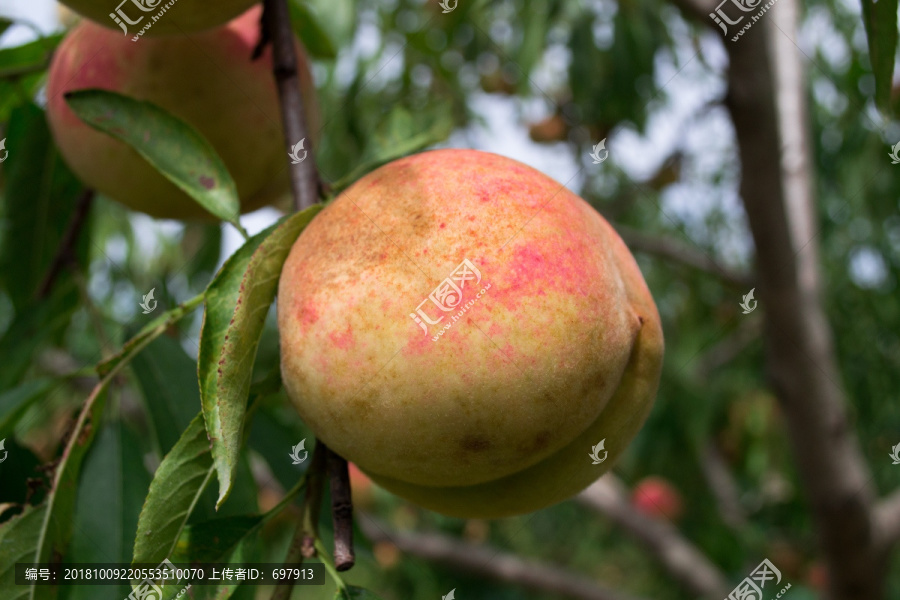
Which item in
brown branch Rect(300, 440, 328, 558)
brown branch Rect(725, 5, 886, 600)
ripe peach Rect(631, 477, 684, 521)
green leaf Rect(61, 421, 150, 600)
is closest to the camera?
brown branch Rect(300, 440, 328, 558)

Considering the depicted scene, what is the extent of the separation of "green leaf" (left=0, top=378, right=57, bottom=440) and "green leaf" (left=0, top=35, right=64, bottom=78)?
0.53m

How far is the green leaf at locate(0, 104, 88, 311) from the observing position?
125 centimetres

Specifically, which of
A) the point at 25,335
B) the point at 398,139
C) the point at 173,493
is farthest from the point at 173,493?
the point at 25,335

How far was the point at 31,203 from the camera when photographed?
129 centimetres

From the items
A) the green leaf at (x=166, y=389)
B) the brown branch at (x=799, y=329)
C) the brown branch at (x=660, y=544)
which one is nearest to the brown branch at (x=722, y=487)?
the brown branch at (x=660, y=544)

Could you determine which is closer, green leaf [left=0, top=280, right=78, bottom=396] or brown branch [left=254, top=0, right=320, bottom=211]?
brown branch [left=254, top=0, right=320, bottom=211]

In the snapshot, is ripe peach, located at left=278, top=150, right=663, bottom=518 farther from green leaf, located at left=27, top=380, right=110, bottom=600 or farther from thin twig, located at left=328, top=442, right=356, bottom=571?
green leaf, located at left=27, top=380, right=110, bottom=600

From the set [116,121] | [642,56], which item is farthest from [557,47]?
[116,121]

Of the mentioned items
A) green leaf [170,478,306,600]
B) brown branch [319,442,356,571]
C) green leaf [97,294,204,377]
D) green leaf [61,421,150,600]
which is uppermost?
green leaf [97,294,204,377]

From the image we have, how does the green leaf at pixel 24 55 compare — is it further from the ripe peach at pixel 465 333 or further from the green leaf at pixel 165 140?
the ripe peach at pixel 465 333

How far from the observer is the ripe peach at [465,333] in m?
0.57

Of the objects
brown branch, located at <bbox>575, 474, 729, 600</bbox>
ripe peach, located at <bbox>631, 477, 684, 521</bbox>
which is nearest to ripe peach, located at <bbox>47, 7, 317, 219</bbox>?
brown branch, located at <bbox>575, 474, 729, 600</bbox>

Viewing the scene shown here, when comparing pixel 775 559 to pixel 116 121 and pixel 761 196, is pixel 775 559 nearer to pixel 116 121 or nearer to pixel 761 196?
pixel 761 196

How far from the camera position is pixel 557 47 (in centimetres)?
280
